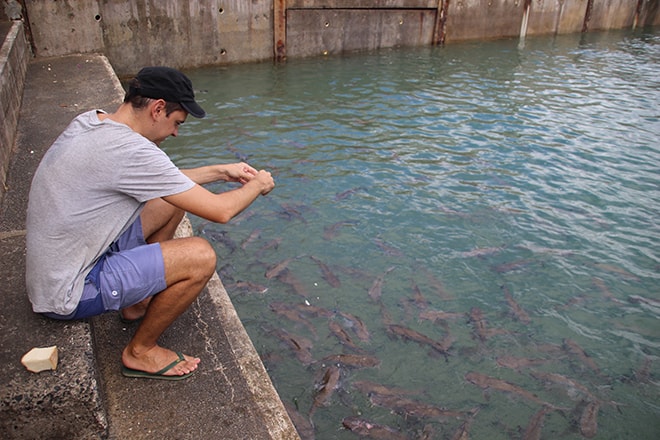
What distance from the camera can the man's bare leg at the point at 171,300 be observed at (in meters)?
3.29

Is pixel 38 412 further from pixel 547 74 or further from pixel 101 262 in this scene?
pixel 547 74

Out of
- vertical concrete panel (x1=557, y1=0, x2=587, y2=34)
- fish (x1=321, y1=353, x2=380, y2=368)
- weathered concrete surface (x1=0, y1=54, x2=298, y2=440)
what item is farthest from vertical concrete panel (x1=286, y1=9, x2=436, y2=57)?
weathered concrete surface (x1=0, y1=54, x2=298, y2=440)

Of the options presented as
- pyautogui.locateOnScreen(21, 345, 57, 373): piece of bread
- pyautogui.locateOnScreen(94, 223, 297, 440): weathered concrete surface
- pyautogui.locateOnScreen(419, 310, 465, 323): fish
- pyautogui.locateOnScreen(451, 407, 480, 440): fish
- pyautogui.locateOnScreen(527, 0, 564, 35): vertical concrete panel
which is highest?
pyautogui.locateOnScreen(527, 0, 564, 35): vertical concrete panel

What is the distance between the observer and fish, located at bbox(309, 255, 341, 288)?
20.6 ft

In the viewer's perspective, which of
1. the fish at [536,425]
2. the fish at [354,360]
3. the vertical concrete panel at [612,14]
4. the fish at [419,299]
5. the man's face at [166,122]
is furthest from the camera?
the vertical concrete panel at [612,14]

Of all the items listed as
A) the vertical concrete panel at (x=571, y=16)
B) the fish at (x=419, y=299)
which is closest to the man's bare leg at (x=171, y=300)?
the fish at (x=419, y=299)

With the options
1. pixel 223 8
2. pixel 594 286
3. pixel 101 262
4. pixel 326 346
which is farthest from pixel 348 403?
pixel 223 8

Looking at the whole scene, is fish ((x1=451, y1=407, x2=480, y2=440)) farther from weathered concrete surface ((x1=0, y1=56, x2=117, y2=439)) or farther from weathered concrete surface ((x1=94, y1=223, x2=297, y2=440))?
weathered concrete surface ((x1=0, y1=56, x2=117, y2=439))

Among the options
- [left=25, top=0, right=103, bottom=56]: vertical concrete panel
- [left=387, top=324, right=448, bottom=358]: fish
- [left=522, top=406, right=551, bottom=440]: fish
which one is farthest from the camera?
[left=25, top=0, right=103, bottom=56]: vertical concrete panel

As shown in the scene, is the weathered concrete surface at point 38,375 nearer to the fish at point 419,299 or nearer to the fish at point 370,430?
the fish at point 370,430

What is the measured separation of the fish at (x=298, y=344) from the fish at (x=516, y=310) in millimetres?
2366

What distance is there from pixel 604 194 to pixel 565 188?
1.96ft

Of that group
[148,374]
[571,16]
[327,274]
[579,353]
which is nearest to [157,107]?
[148,374]

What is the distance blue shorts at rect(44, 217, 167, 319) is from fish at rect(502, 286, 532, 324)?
411 cm
